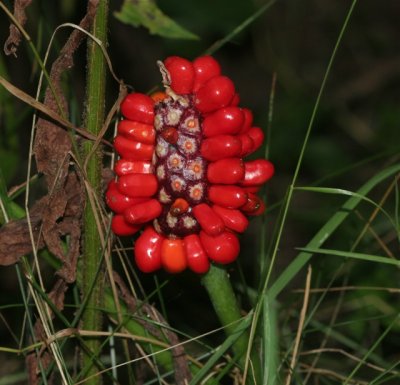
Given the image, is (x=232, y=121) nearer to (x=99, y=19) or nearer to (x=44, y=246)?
(x=99, y=19)

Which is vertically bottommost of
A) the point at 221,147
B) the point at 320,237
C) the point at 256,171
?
the point at 320,237

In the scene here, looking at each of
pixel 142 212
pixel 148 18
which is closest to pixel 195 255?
pixel 142 212

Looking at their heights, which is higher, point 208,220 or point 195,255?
point 208,220

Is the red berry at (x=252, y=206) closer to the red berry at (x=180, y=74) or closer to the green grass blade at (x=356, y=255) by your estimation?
the green grass blade at (x=356, y=255)

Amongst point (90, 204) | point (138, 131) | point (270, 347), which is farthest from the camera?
point (90, 204)

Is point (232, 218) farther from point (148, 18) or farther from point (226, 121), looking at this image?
point (148, 18)

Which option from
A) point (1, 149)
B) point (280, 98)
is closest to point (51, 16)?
point (280, 98)

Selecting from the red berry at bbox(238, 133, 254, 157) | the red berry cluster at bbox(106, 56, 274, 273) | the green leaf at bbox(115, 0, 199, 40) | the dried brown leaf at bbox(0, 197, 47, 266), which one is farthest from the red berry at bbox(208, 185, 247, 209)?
the green leaf at bbox(115, 0, 199, 40)
